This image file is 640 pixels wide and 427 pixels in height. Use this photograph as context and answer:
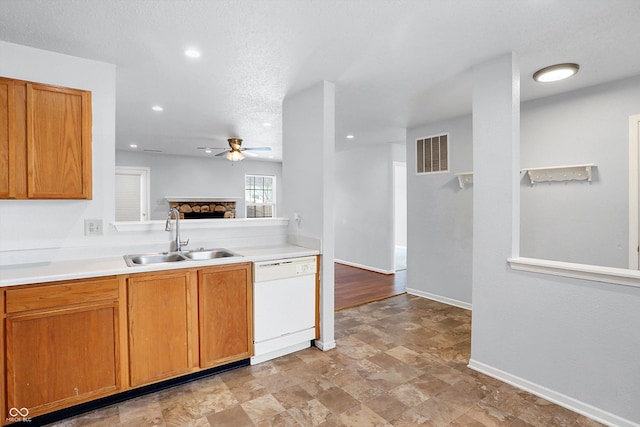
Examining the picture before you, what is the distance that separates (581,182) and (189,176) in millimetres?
7192

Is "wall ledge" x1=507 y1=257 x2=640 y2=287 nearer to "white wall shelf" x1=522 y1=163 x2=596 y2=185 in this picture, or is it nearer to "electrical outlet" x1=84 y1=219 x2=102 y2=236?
"white wall shelf" x1=522 y1=163 x2=596 y2=185

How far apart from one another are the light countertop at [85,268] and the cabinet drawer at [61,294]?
0.05m

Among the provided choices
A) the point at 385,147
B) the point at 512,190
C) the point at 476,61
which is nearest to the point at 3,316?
the point at 512,190

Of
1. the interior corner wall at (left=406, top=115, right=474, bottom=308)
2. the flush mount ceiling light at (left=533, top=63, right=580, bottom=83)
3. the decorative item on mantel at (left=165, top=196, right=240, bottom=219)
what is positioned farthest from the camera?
the decorative item on mantel at (left=165, top=196, right=240, bottom=219)

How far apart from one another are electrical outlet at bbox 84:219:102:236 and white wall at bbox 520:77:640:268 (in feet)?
13.0

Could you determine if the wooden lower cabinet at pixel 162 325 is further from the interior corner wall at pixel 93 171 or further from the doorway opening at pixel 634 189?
the doorway opening at pixel 634 189

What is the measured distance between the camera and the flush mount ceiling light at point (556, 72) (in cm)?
261

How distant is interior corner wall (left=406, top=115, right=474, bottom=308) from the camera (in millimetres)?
4121

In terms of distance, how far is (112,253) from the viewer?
2.62m

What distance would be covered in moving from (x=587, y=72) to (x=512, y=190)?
1345 mm

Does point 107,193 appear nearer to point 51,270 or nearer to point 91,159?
point 91,159

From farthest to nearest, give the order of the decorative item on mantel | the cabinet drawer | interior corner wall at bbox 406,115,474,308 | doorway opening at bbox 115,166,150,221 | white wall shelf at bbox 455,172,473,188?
1. the decorative item on mantel
2. doorway opening at bbox 115,166,150,221
3. interior corner wall at bbox 406,115,474,308
4. white wall shelf at bbox 455,172,473,188
5. the cabinet drawer

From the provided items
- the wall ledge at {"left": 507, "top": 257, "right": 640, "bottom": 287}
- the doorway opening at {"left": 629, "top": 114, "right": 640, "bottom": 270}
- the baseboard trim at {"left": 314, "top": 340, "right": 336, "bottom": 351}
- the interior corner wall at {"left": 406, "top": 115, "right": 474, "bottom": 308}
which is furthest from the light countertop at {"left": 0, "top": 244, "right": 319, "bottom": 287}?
the doorway opening at {"left": 629, "top": 114, "right": 640, "bottom": 270}

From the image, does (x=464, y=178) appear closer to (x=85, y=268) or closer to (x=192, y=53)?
(x=192, y=53)
